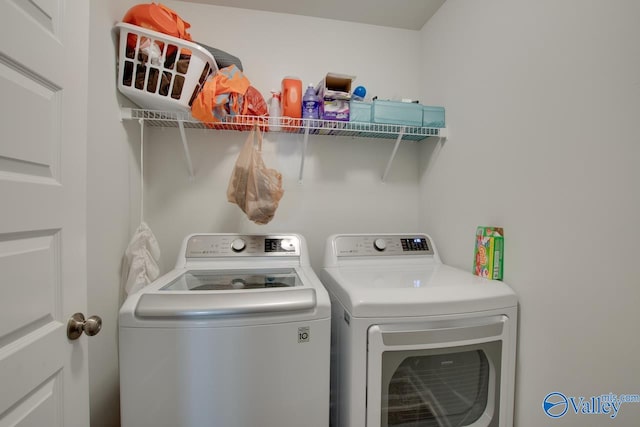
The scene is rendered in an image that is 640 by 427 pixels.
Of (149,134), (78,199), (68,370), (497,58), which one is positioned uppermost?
(497,58)

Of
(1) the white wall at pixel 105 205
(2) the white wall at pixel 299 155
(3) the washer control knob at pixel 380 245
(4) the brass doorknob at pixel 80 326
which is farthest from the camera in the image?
(2) the white wall at pixel 299 155

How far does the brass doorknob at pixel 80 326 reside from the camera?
2.43 feet

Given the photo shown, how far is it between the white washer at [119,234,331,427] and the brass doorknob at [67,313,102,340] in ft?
0.34

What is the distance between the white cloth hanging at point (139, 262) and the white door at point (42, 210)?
0.51 meters

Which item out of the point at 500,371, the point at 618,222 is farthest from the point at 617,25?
the point at 500,371

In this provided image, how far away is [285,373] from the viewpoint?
950mm

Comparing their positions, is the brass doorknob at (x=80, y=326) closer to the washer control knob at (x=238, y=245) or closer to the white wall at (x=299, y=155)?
the washer control knob at (x=238, y=245)

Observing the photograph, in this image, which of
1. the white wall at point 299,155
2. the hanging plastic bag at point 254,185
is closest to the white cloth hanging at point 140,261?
the white wall at point 299,155

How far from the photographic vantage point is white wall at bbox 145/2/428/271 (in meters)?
1.68

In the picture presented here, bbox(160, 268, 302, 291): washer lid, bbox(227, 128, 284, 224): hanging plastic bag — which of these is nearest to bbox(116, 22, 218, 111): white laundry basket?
bbox(227, 128, 284, 224): hanging plastic bag

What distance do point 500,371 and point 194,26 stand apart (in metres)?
2.42

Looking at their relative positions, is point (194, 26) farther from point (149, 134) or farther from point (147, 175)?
point (147, 175)

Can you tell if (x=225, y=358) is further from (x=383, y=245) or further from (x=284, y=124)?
(x=284, y=124)

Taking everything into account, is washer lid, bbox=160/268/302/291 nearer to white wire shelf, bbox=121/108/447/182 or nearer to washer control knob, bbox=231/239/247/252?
washer control knob, bbox=231/239/247/252
